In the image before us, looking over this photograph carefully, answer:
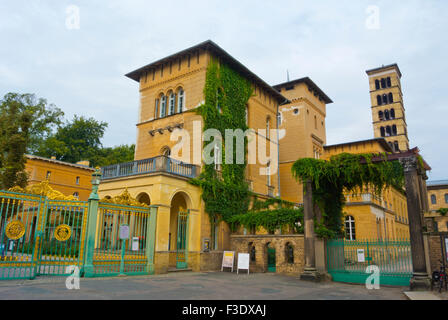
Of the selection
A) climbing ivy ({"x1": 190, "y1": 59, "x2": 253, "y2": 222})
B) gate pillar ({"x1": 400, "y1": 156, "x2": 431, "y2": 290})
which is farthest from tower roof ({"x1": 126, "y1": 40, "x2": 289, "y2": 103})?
gate pillar ({"x1": 400, "y1": 156, "x2": 431, "y2": 290})

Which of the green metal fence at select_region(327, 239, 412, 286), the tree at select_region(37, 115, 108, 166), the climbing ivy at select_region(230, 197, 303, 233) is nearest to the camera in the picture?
the green metal fence at select_region(327, 239, 412, 286)

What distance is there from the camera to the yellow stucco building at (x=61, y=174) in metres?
38.4

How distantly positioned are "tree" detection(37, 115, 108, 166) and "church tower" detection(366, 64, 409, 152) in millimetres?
49509

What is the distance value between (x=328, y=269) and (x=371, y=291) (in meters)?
3.54

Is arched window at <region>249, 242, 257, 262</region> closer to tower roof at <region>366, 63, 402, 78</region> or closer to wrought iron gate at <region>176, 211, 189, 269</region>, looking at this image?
wrought iron gate at <region>176, 211, 189, 269</region>

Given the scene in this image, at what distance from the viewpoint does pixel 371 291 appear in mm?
11961

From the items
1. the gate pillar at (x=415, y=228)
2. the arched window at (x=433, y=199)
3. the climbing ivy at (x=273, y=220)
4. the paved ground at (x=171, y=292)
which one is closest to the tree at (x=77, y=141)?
the climbing ivy at (x=273, y=220)

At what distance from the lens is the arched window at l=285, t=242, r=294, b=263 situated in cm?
1802

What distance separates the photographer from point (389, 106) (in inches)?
2479

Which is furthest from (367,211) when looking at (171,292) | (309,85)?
(171,292)

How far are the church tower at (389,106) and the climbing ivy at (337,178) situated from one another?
50.1 metres

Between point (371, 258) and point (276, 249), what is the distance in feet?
16.9

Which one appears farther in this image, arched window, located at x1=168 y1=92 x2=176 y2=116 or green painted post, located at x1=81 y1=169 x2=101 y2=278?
arched window, located at x1=168 y1=92 x2=176 y2=116

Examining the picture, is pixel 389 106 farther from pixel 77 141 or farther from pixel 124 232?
pixel 124 232
